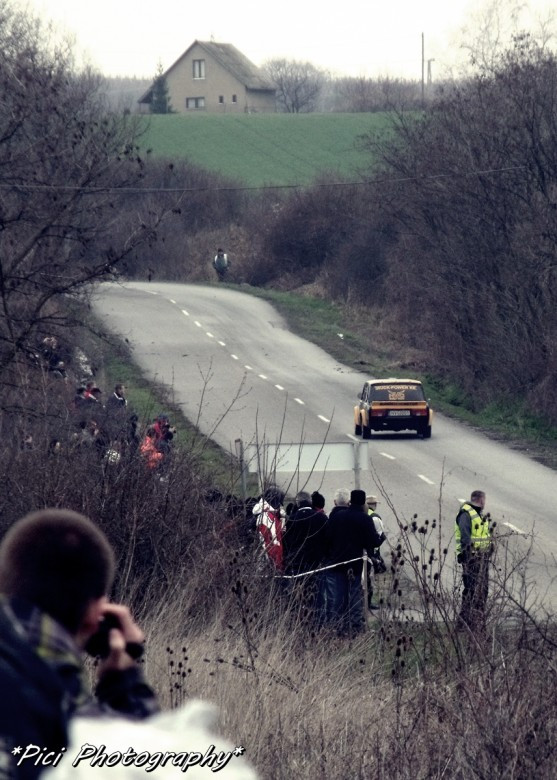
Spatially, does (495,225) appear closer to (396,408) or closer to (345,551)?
(396,408)

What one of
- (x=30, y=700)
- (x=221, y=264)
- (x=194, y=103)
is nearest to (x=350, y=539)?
(x=30, y=700)

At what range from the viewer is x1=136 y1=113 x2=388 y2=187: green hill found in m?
78.8

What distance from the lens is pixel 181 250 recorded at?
6153 centimetres

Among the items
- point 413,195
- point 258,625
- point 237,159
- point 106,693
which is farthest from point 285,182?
point 106,693

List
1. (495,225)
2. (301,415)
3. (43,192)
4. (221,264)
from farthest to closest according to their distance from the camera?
(221,264) → (495,225) → (301,415) → (43,192)

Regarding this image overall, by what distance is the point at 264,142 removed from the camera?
8706cm

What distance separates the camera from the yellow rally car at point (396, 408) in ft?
91.6

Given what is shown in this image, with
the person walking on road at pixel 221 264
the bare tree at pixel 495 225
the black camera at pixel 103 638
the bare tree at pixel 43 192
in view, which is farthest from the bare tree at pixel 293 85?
the black camera at pixel 103 638

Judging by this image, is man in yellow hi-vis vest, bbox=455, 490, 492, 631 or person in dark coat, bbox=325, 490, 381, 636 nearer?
man in yellow hi-vis vest, bbox=455, 490, 492, 631

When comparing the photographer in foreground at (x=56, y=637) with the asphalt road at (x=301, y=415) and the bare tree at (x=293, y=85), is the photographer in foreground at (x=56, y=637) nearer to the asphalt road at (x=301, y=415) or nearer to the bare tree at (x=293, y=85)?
the asphalt road at (x=301, y=415)

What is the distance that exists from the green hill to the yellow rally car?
47249 mm

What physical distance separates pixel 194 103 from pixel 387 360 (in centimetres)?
8990

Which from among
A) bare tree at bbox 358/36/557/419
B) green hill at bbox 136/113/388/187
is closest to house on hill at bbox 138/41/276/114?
green hill at bbox 136/113/388/187

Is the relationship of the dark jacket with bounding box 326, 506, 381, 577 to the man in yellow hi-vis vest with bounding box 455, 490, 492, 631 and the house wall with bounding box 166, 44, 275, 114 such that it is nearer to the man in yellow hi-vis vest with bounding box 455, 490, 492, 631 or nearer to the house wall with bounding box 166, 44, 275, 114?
the man in yellow hi-vis vest with bounding box 455, 490, 492, 631
